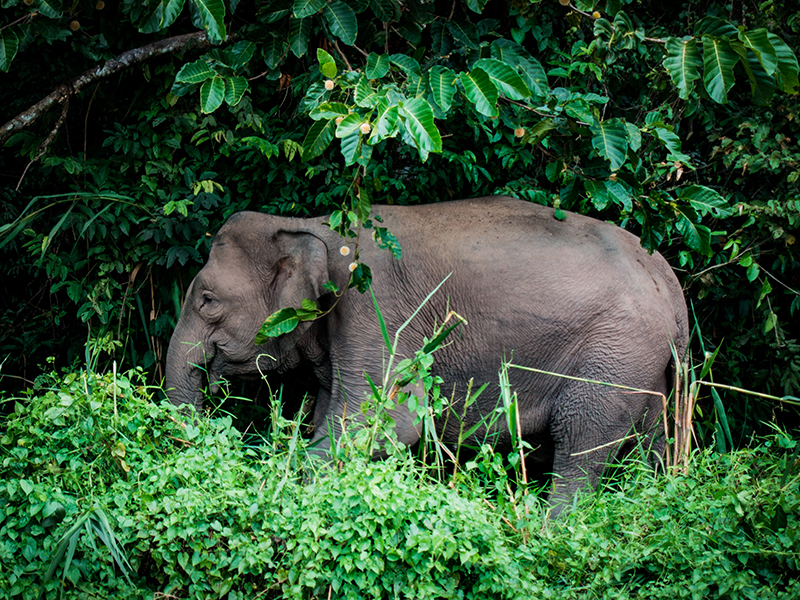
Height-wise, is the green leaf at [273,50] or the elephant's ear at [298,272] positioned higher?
the green leaf at [273,50]

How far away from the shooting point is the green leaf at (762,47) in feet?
9.80

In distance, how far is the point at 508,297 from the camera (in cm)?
387

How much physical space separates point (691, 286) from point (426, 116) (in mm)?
2676

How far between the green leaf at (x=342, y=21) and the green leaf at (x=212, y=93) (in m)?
0.55

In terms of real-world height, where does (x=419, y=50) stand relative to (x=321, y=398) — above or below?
above

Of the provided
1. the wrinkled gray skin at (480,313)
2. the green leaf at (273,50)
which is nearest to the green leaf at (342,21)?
the green leaf at (273,50)

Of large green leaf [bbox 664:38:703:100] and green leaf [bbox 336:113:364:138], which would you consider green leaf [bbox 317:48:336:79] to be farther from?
large green leaf [bbox 664:38:703:100]

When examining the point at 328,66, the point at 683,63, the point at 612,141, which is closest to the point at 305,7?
the point at 328,66

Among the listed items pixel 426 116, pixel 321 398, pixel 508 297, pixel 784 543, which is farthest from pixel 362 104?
pixel 784 543

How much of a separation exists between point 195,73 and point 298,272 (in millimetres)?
1113

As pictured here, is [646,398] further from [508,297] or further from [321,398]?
[321,398]

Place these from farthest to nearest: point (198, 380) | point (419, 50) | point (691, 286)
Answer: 1. point (691, 286)
2. point (198, 380)
3. point (419, 50)

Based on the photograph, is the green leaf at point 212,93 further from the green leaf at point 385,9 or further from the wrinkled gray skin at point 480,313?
the wrinkled gray skin at point 480,313

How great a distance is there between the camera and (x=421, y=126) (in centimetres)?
290
